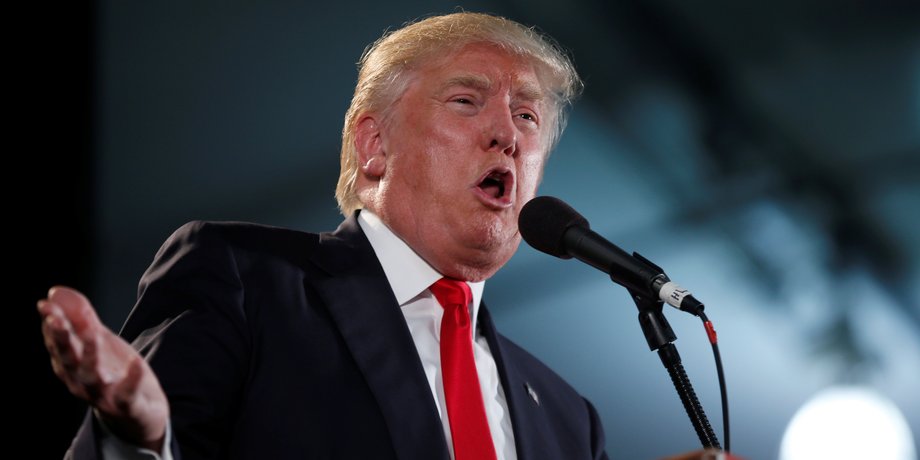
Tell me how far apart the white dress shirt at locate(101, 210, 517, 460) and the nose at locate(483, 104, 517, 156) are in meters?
0.25

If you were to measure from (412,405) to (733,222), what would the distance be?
7.18 feet

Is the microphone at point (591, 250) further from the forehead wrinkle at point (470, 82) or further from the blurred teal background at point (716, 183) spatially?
the blurred teal background at point (716, 183)

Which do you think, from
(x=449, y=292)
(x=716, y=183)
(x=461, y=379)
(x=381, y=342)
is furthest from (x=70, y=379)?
(x=716, y=183)

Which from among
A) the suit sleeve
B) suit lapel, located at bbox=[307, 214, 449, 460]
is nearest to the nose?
suit lapel, located at bbox=[307, 214, 449, 460]

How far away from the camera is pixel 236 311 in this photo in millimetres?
1600

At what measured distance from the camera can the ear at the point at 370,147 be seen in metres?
2.10

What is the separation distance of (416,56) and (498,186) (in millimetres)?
354

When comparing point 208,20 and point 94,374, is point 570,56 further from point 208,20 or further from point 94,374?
point 94,374

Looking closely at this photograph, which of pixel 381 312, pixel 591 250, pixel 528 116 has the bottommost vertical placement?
pixel 381 312

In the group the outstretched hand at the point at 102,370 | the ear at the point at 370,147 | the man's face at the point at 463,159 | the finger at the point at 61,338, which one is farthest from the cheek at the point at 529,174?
the finger at the point at 61,338

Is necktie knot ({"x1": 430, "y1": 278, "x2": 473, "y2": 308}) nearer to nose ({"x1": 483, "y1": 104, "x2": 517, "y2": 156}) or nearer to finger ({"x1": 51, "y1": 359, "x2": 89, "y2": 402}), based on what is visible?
nose ({"x1": 483, "y1": 104, "x2": 517, "y2": 156})

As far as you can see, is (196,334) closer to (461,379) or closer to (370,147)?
(461,379)

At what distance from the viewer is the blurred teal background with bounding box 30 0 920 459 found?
3.03 m

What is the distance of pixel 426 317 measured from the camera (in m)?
1.88
